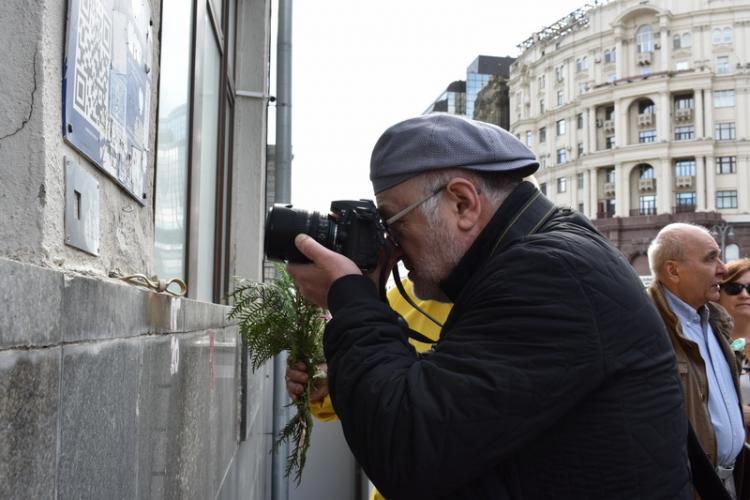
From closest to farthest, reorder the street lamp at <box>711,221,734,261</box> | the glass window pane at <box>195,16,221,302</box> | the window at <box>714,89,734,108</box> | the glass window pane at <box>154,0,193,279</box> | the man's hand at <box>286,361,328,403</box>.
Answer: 1. the glass window pane at <box>154,0,193,279</box>
2. the man's hand at <box>286,361,328,403</box>
3. the glass window pane at <box>195,16,221,302</box>
4. the street lamp at <box>711,221,734,261</box>
5. the window at <box>714,89,734,108</box>

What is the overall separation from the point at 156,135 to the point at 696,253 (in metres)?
3.45

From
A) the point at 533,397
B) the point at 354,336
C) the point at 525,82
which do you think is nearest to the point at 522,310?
the point at 533,397

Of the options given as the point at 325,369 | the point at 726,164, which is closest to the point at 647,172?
the point at 726,164

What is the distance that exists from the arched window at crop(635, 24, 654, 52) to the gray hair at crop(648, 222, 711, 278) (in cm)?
6258

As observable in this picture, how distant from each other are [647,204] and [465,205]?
61.0 meters

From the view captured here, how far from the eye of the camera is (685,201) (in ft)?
190

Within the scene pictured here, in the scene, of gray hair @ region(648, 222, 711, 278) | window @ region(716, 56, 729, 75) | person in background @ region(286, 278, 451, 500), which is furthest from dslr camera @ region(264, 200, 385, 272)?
window @ region(716, 56, 729, 75)

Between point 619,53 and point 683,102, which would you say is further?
point 619,53

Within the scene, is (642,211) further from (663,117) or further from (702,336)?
(702,336)

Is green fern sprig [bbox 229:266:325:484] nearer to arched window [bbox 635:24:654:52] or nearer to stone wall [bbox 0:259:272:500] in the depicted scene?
stone wall [bbox 0:259:272:500]

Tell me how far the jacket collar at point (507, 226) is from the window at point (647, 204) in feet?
198

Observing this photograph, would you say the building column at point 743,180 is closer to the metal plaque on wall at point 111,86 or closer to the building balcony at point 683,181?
the building balcony at point 683,181

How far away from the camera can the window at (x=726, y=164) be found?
57594 millimetres

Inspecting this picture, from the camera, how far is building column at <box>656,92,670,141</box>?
5825 cm
